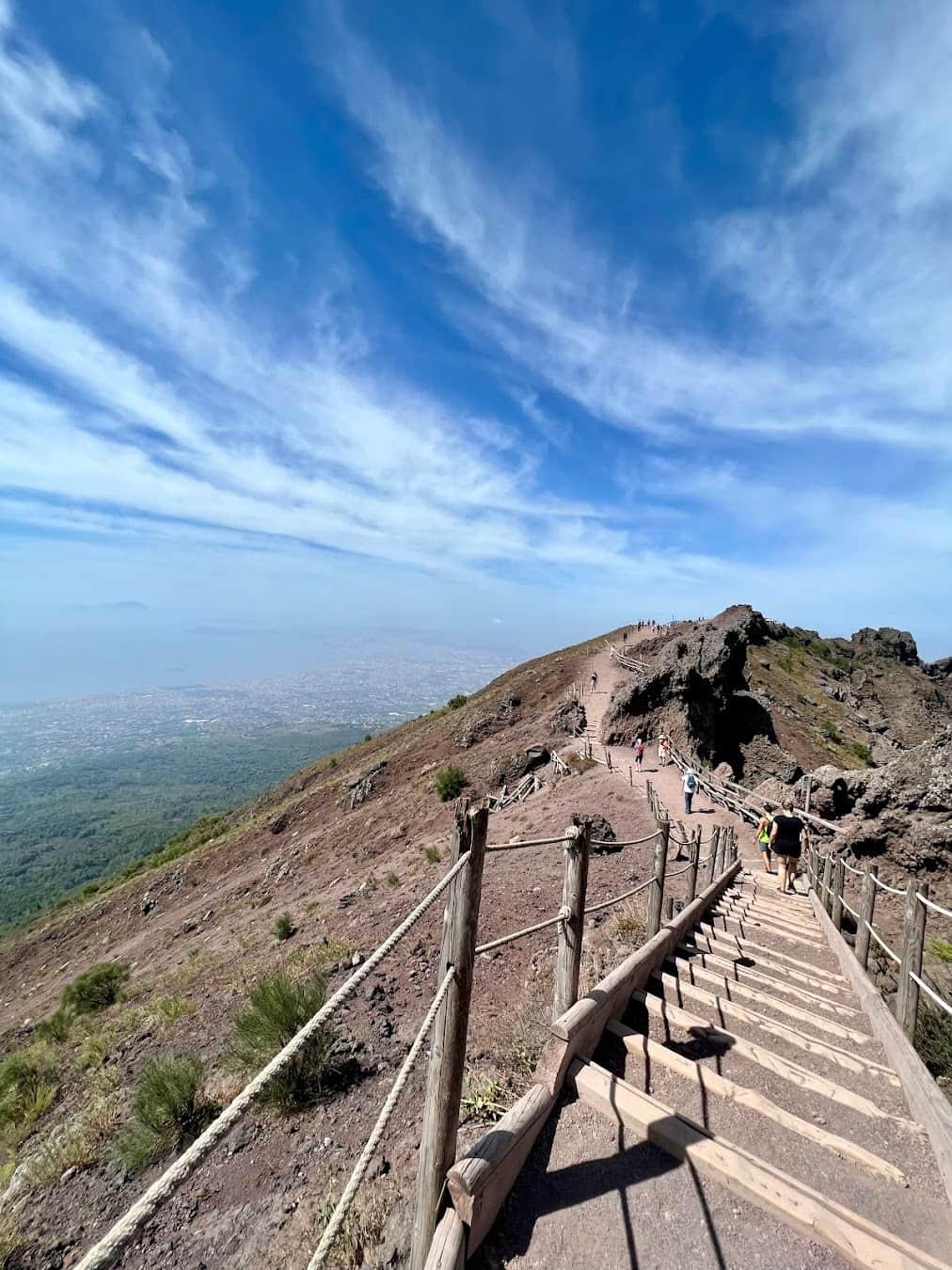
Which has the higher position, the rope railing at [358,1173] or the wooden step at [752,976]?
the rope railing at [358,1173]

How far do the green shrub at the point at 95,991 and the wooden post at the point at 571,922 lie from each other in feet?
44.7

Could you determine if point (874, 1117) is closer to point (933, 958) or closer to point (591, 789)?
point (933, 958)

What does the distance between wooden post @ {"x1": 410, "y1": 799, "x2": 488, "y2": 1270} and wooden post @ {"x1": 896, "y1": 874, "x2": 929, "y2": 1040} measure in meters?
3.76

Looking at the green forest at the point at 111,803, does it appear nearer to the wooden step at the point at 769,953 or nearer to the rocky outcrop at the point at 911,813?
the wooden step at the point at 769,953

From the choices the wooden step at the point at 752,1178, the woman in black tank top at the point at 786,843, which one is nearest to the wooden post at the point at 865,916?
the wooden step at the point at 752,1178

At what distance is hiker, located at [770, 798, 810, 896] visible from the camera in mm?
10695

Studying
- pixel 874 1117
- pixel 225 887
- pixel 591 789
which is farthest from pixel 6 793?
pixel 874 1117

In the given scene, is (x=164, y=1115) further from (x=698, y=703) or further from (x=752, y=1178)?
(x=698, y=703)

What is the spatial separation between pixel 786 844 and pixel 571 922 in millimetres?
8936

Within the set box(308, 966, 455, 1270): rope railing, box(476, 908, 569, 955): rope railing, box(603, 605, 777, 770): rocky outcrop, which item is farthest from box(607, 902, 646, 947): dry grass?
box(603, 605, 777, 770): rocky outcrop

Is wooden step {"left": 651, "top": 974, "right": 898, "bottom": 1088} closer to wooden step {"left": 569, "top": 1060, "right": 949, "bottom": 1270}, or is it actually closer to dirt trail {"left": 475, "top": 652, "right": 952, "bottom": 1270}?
dirt trail {"left": 475, "top": 652, "right": 952, "bottom": 1270}

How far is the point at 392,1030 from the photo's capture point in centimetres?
628

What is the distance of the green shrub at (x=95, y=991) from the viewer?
12.8 metres

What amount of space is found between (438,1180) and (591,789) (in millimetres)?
15485
